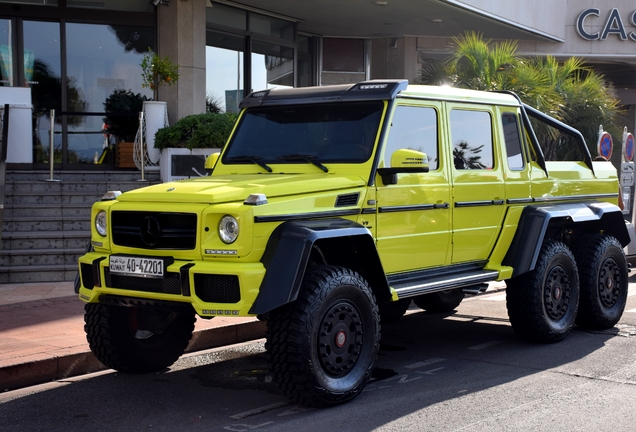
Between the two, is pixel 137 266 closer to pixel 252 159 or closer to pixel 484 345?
pixel 252 159

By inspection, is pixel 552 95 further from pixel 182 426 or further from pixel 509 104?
pixel 182 426

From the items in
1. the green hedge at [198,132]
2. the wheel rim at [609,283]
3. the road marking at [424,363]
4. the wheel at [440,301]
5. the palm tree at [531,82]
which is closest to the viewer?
the road marking at [424,363]

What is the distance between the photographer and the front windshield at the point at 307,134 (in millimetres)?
6344

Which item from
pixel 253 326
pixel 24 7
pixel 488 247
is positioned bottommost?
pixel 253 326

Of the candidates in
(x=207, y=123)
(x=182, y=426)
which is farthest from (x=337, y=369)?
(x=207, y=123)

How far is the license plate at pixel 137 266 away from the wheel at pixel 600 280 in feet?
14.8

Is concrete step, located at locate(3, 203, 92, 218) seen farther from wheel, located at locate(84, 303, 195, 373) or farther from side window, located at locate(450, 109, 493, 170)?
side window, located at locate(450, 109, 493, 170)

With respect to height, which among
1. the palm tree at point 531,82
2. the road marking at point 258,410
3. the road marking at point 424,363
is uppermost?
the palm tree at point 531,82

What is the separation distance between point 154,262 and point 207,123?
7.87 m

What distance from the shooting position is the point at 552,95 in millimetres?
16672

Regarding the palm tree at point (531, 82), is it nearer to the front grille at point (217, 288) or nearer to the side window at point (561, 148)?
the side window at point (561, 148)

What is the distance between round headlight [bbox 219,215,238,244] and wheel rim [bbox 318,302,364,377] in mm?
810

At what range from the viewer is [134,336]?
6.41 meters

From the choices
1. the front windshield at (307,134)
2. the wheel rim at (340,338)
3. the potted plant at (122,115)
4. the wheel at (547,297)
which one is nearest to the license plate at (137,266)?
the wheel rim at (340,338)
